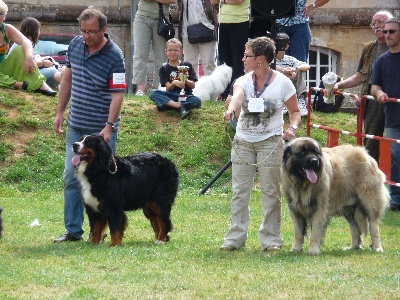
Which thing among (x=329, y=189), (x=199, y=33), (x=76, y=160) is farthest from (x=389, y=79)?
(x=199, y=33)

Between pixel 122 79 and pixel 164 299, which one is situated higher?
pixel 122 79

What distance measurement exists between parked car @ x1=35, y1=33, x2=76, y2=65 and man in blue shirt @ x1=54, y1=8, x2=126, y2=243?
35.4 feet

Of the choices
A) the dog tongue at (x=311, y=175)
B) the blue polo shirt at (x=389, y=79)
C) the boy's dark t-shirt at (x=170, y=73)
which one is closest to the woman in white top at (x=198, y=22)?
the boy's dark t-shirt at (x=170, y=73)

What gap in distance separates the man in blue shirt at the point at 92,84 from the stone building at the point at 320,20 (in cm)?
1435

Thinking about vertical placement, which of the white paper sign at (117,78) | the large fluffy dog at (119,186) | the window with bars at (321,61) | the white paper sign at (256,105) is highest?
the white paper sign at (117,78)

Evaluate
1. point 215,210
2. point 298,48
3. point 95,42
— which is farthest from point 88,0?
point 95,42

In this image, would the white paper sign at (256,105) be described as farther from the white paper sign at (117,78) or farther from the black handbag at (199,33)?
the black handbag at (199,33)

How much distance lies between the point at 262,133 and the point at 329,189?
880 millimetres

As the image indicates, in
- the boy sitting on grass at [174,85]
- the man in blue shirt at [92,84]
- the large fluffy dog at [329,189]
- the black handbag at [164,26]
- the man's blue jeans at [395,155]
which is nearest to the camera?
the large fluffy dog at [329,189]

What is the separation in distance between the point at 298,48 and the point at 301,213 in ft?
25.5

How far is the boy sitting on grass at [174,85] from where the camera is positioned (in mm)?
16672

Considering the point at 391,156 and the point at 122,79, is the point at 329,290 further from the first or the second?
the point at 391,156

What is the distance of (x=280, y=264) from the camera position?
9.53 meters

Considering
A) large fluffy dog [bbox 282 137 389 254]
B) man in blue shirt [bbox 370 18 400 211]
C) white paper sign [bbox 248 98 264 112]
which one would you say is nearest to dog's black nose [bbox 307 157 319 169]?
large fluffy dog [bbox 282 137 389 254]
